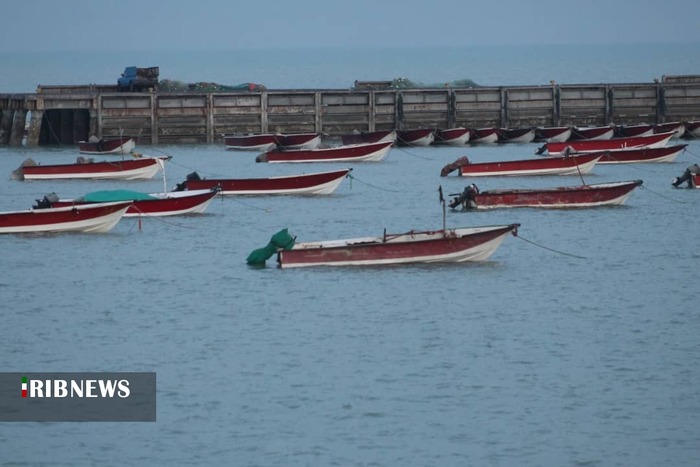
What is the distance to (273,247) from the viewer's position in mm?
40031

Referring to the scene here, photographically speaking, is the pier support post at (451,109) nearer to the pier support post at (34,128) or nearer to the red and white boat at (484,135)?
the red and white boat at (484,135)

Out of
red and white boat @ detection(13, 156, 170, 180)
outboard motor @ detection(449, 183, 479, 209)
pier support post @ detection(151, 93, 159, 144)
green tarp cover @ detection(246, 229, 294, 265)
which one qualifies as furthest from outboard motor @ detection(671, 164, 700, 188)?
pier support post @ detection(151, 93, 159, 144)

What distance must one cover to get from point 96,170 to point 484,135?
2603cm

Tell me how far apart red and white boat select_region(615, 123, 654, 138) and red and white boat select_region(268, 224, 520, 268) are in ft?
137

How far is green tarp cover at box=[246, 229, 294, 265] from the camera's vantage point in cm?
3919

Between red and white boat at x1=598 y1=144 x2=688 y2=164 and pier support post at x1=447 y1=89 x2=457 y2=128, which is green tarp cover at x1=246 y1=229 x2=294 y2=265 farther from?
pier support post at x1=447 y1=89 x2=457 y2=128

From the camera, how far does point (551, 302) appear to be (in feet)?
118

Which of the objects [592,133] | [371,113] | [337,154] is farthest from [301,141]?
[592,133]

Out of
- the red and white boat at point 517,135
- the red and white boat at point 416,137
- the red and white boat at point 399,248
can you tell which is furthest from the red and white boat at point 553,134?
the red and white boat at point 399,248

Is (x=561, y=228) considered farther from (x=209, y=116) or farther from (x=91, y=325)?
(x=209, y=116)

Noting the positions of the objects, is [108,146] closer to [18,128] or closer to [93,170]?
[18,128]

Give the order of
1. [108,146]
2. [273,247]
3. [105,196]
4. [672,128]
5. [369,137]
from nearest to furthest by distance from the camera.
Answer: [273,247]
[105,196]
[108,146]
[369,137]
[672,128]

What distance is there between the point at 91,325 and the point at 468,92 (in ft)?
178

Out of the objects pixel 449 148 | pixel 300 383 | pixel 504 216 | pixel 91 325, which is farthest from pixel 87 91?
pixel 300 383
